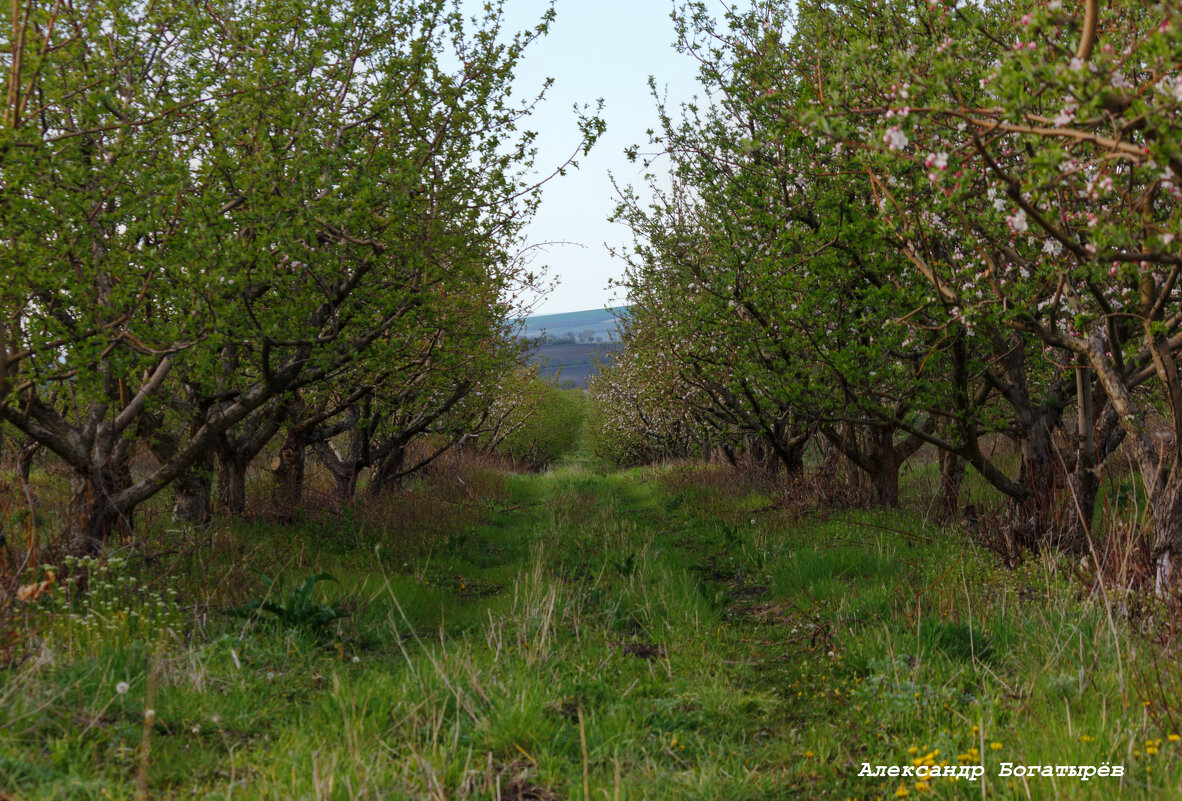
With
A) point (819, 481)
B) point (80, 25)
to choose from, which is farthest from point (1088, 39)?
point (819, 481)

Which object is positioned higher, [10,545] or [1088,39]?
[1088,39]

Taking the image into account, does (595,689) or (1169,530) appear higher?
(1169,530)

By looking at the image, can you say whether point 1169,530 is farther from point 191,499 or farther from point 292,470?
point 292,470

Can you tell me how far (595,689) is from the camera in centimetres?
528

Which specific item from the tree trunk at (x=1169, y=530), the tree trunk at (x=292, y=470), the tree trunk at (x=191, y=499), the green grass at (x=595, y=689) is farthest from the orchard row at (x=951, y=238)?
the tree trunk at (x=191, y=499)

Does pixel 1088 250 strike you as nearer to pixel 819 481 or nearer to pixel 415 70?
pixel 415 70

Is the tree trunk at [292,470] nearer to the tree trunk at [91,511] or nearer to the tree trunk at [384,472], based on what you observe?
the tree trunk at [384,472]

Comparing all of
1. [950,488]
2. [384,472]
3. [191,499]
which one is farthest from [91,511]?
[950,488]

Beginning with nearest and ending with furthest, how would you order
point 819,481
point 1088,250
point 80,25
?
point 1088,250 < point 80,25 < point 819,481

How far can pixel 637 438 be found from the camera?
109ft

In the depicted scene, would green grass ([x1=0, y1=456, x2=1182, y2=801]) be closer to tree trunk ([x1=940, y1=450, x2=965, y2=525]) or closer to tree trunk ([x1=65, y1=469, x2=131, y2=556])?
tree trunk ([x1=65, y1=469, x2=131, y2=556])

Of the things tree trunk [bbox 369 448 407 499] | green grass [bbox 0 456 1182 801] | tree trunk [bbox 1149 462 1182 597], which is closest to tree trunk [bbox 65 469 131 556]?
green grass [bbox 0 456 1182 801]

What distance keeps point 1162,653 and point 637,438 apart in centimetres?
2841

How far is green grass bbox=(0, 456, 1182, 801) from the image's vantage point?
3.89m
